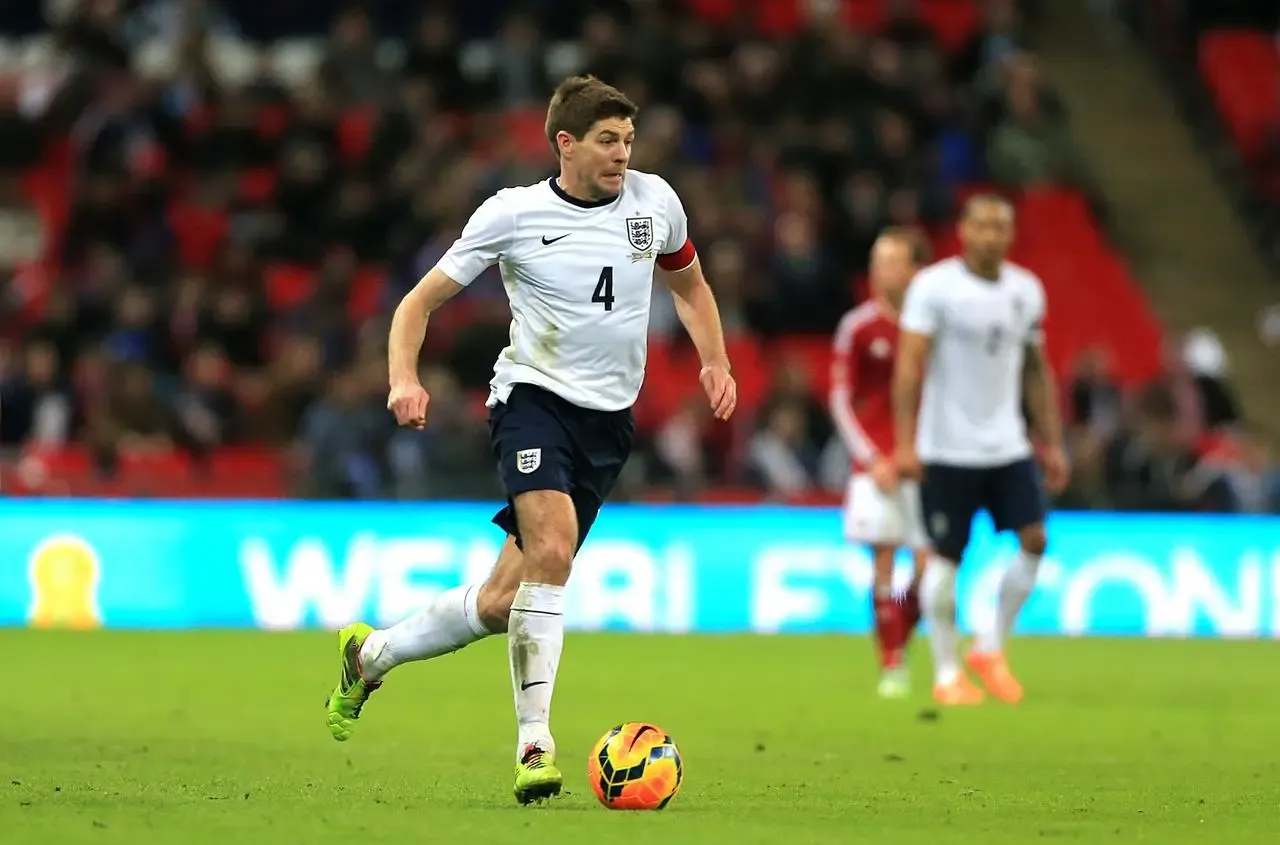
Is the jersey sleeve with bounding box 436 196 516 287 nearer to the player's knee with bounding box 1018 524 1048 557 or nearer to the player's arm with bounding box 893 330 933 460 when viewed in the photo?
the player's arm with bounding box 893 330 933 460

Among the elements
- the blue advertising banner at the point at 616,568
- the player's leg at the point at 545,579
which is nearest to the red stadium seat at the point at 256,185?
the blue advertising banner at the point at 616,568

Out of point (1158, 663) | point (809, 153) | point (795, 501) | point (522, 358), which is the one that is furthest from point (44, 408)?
point (522, 358)

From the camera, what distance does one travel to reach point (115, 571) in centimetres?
1706

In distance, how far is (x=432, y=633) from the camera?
8188mm

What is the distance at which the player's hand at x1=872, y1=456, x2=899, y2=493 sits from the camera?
12.6 meters

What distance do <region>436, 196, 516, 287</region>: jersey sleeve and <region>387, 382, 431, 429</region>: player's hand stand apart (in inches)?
19.9

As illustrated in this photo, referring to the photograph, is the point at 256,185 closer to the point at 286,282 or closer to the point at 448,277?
the point at 286,282

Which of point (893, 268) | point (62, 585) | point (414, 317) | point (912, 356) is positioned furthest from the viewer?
point (62, 585)

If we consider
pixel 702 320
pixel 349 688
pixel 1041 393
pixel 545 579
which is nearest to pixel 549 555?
pixel 545 579

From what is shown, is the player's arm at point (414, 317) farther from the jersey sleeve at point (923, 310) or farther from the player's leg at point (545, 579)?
the jersey sleeve at point (923, 310)

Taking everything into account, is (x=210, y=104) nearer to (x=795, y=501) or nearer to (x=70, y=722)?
(x=795, y=501)

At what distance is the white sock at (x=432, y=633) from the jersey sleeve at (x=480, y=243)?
1143 millimetres

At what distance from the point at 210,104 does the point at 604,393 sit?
14256 mm

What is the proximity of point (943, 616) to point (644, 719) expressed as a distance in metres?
2.05
